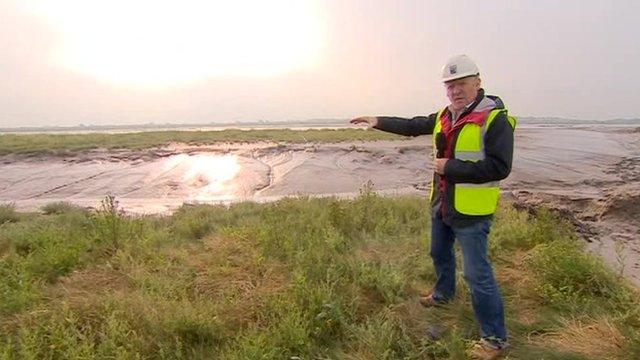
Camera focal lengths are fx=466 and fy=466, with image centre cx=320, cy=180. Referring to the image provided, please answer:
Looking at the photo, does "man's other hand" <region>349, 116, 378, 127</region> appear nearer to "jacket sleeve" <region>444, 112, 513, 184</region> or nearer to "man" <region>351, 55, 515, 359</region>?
"man" <region>351, 55, 515, 359</region>

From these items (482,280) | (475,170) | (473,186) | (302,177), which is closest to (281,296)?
(482,280)

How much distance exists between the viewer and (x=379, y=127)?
15.1 ft

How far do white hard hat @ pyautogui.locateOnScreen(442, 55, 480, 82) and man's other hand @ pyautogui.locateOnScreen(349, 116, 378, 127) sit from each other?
112 centimetres

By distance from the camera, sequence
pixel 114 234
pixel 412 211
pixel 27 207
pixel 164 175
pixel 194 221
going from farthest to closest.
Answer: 1. pixel 164 175
2. pixel 27 207
3. pixel 412 211
4. pixel 194 221
5. pixel 114 234

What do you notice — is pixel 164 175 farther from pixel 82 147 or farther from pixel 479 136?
pixel 479 136

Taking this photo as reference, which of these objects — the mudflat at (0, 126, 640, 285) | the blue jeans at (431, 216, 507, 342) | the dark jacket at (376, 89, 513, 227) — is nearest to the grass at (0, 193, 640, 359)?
the blue jeans at (431, 216, 507, 342)

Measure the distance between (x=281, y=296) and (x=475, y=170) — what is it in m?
2.27

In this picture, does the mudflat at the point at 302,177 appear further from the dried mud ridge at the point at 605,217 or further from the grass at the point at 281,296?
the grass at the point at 281,296

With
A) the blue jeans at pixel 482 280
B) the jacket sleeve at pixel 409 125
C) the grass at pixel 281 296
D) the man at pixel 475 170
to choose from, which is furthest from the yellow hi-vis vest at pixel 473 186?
the grass at pixel 281 296

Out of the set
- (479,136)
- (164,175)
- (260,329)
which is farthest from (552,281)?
(164,175)

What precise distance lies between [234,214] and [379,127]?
5309 mm

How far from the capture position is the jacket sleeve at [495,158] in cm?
341

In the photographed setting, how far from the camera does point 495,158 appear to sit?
3434 millimetres

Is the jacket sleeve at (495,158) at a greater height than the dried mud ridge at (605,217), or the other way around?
the jacket sleeve at (495,158)
